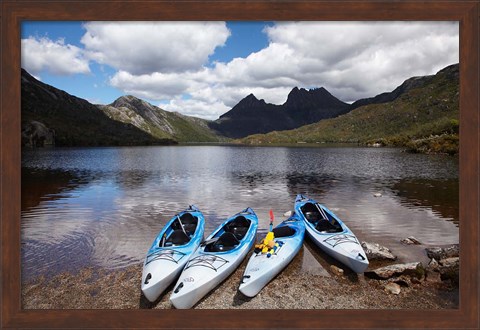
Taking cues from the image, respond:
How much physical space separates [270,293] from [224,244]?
2.55 m

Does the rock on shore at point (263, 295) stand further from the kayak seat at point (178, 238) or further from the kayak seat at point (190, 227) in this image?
the kayak seat at point (190, 227)

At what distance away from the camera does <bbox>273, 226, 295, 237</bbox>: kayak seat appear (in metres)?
12.3

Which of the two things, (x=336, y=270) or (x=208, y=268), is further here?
(x=336, y=270)

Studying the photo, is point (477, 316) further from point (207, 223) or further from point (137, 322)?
point (207, 223)

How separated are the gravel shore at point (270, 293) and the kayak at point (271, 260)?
1.23 feet

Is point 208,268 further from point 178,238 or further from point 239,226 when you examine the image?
point 239,226

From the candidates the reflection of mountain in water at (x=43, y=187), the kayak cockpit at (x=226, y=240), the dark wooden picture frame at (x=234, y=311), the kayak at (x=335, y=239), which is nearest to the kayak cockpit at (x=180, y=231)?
the kayak cockpit at (x=226, y=240)

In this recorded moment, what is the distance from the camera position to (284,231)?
1245 cm

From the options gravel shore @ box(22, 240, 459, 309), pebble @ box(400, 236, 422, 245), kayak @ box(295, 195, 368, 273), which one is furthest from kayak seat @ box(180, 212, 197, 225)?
pebble @ box(400, 236, 422, 245)

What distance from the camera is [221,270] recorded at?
29.6 feet

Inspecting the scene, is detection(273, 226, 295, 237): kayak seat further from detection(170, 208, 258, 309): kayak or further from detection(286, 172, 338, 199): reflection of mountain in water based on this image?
detection(286, 172, 338, 199): reflection of mountain in water

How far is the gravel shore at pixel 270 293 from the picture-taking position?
830cm

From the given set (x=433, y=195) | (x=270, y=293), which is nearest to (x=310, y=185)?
(x=433, y=195)

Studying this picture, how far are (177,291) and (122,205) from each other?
54.2ft
